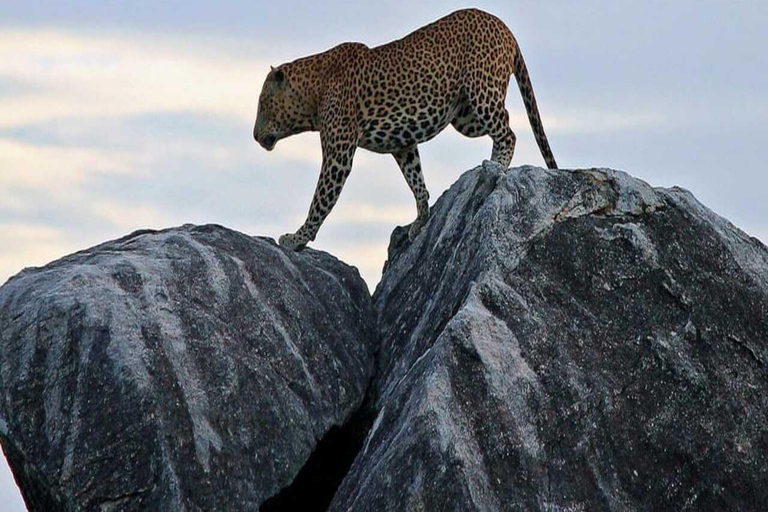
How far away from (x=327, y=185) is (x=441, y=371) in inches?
210

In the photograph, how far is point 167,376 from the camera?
13.0 meters

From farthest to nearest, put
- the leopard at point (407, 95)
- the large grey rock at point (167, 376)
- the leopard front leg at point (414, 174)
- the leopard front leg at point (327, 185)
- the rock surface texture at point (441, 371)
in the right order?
the leopard front leg at point (414, 174) < the leopard at point (407, 95) < the leopard front leg at point (327, 185) < the large grey rock at point (167, 376) < the rock surface texture at point (441, 371)

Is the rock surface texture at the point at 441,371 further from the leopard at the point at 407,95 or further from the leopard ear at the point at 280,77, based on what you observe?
the leopard ear at the point at 280,77

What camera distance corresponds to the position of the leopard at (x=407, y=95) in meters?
17.4

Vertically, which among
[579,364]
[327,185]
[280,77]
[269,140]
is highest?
[280,77]

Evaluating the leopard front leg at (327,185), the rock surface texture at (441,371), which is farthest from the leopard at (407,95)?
the rock surface texture at (441,371)

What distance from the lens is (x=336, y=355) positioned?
560 inches

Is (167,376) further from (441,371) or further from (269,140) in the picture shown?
(269,140)

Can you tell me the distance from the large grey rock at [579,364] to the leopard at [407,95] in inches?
137

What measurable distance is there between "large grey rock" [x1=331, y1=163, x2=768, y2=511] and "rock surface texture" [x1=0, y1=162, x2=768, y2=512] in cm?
2

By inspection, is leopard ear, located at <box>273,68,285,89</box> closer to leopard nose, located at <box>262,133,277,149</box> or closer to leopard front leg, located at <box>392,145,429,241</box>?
leopard nose, located at <box>262,133,277,149</box>

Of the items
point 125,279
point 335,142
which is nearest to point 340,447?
point 125,279

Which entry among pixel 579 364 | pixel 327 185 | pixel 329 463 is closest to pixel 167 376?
pixel 329 463

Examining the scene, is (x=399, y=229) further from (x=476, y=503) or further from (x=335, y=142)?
(x=476, y=503)
